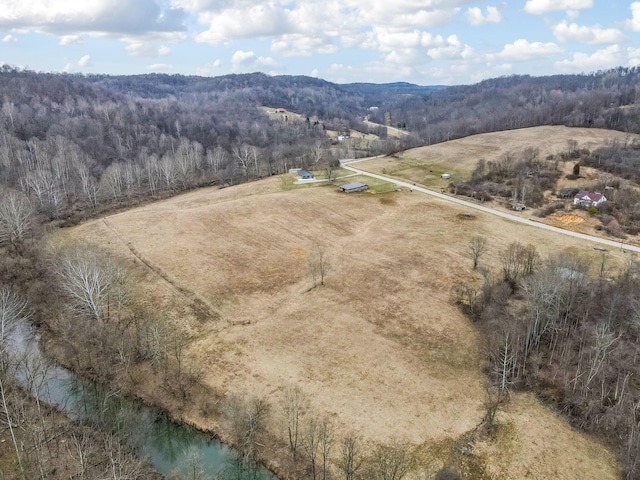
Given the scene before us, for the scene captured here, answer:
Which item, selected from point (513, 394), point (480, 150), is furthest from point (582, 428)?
point (480, 150)

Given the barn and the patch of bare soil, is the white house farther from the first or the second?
the barn

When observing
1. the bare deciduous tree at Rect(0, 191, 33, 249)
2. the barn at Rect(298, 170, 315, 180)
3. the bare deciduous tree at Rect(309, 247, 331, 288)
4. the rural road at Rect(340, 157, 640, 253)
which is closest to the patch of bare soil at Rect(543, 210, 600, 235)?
the rural road at Rect(340, 157, 640, 253)

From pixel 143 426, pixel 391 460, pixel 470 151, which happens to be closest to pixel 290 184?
pixel 470 151

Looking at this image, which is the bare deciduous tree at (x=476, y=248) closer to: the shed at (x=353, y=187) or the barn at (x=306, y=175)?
the shed at (x=353, y=187)

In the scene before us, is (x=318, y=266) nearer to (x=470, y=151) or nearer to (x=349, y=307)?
(x=349, y=307)

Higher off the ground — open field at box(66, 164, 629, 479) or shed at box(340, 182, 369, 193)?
shed at box(340, 182, 369, 193)

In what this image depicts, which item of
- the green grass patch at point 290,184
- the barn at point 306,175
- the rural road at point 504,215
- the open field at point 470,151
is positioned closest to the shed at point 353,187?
the green grass patch at point 290,184
